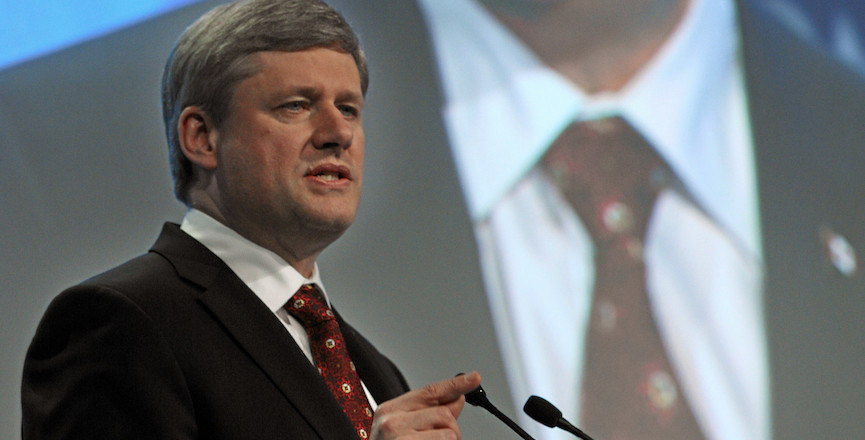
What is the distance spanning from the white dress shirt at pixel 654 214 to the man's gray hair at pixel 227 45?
4.17 ft

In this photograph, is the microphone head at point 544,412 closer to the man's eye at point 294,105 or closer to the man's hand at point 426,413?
the man's hand at point 426,413

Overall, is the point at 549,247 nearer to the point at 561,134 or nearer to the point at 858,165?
the point at 561,134

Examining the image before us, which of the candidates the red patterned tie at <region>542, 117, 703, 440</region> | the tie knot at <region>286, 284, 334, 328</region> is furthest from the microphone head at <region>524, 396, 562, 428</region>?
the red patterned tie at <region>542, 117, 703, 440</region>

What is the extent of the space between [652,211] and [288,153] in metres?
1.73

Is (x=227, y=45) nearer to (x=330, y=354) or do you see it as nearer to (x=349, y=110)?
(x=349, y=110)

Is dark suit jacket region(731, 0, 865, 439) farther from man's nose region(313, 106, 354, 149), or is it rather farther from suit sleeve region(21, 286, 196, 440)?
suit sleeve region(21, 286, 196, 440)

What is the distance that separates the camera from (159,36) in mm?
2480

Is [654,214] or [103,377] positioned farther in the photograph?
[654,214]

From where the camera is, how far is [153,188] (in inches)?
94.3

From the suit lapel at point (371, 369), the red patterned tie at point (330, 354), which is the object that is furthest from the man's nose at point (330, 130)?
the suit lapel at point (371, 369)

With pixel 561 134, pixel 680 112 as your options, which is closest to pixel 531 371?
pixel 561 134

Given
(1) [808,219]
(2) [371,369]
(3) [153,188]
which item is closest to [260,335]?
(2) [371,369]

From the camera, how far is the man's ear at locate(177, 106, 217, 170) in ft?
5.27

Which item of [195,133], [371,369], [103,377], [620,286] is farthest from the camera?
[620,286]
